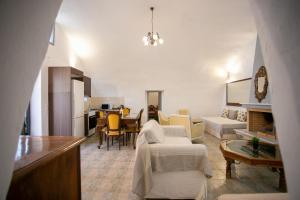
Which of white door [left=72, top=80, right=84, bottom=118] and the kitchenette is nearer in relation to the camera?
the kitchenette

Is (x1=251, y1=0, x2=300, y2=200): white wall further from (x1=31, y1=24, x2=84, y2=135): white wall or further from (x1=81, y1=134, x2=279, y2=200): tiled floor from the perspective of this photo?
(x1=31, y1=24, x2=84, y2=135): white wall

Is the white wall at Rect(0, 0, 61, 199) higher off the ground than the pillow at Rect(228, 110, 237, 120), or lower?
higher

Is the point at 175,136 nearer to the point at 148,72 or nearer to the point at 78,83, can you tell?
the point at 78,83

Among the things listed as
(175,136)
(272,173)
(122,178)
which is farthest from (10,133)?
(272,173)

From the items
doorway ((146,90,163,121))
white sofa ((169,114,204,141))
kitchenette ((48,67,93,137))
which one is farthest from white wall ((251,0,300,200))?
doorway ((146,90,163,121))

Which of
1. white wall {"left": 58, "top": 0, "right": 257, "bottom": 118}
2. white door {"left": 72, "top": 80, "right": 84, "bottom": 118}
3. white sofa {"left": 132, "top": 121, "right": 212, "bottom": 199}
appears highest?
white wall {"left": 58, "top": 0, "right": 257, "bottom": 118}

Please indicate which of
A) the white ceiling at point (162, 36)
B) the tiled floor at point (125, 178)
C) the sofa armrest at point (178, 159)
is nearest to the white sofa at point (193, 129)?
the tiled floor at point (125, 178)

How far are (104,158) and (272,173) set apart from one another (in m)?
3.06

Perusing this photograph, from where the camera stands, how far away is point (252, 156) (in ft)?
7.75

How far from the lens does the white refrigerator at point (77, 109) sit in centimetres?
443

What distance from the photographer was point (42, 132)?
405 cm

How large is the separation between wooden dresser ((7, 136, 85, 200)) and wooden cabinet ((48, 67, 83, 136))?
3272 mm

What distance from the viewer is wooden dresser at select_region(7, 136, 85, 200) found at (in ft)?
2.54

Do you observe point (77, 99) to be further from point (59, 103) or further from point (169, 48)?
point (169, 48)
